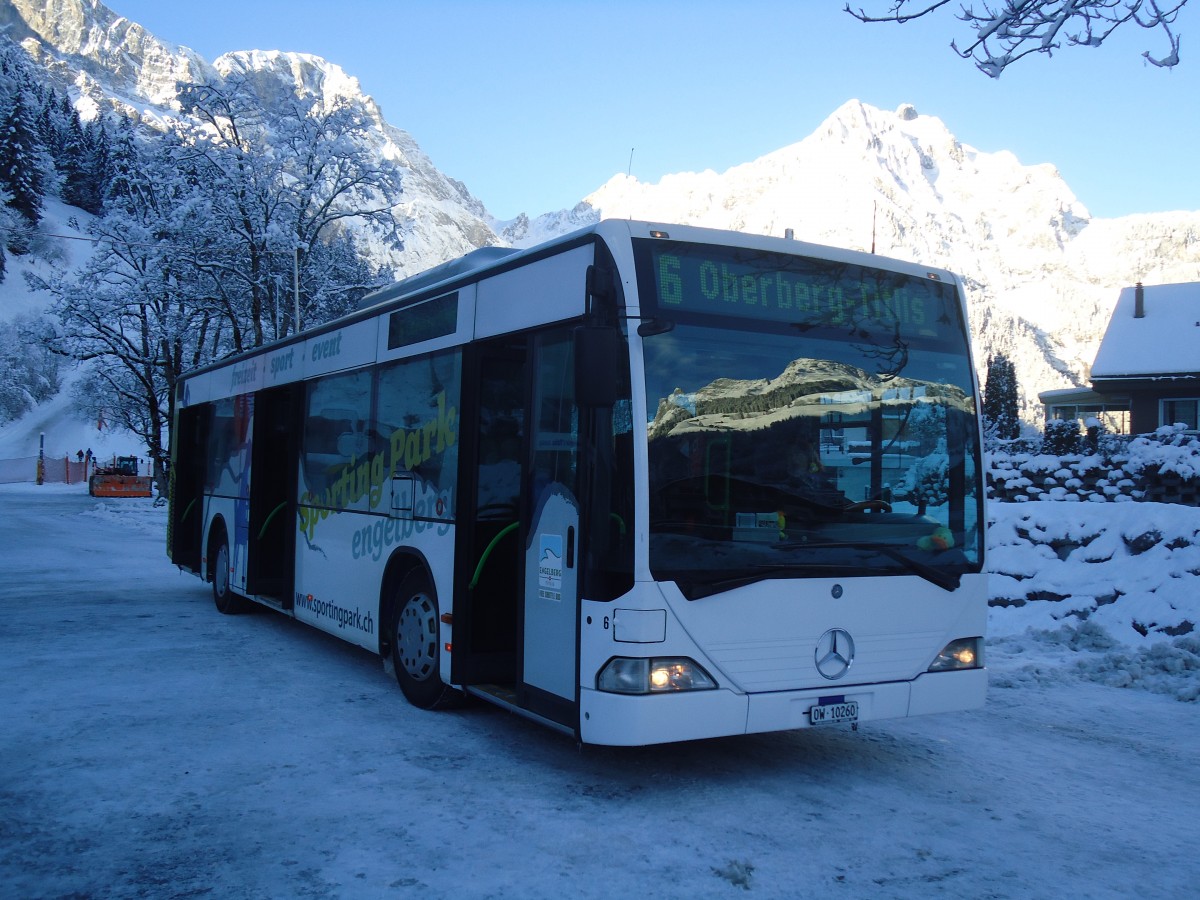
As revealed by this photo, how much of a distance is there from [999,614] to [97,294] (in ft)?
99.3

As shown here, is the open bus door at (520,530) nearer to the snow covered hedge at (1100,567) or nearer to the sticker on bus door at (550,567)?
→ the sticker on bus door at (550,567)

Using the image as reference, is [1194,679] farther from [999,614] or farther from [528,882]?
[528,882]

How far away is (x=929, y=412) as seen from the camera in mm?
5910

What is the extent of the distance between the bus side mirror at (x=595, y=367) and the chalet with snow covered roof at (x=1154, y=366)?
30.8 m

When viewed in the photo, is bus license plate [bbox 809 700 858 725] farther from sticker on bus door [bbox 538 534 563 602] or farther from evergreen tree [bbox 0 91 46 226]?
evergreen tree [bbox 0 91 46 226]

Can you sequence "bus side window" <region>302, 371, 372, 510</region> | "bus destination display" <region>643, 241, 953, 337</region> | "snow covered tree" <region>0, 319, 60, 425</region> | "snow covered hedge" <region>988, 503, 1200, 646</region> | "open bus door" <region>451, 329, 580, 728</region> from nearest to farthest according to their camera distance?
1. "bus destination display" <region>643, 241, 953, 337</region>
2. "open bus door" <region>451, 329, 580, 728</region>
3. "bus side window" <region>302, 371, 372, 510</region>
4. "snow covered hedge" <region>988, 503, 1200, 646</region>
5. "snow covered tree" <region>0, 319, 60, 425</region>

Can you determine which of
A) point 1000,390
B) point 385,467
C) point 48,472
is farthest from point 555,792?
point 1000,390

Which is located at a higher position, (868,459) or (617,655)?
(868,459)

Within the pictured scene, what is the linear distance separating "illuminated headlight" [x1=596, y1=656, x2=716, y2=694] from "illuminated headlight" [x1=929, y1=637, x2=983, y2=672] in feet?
4.91

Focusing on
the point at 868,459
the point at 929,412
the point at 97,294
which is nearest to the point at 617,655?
the point at 868,459

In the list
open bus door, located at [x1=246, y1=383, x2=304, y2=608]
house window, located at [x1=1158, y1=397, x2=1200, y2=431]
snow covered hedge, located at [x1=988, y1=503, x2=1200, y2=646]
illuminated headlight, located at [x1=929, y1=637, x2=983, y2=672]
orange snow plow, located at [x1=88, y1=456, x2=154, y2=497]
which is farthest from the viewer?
orange snow plow, located at [x1=88, y1=456, x2=154, y2=497]

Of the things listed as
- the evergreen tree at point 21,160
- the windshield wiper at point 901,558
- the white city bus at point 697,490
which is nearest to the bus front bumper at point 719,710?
the white city bus at point 697,490

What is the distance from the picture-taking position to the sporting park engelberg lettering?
23.0 ft

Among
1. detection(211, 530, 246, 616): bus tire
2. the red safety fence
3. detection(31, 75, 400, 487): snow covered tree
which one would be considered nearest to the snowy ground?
detection(211, 530, 246, 616): bus tire
